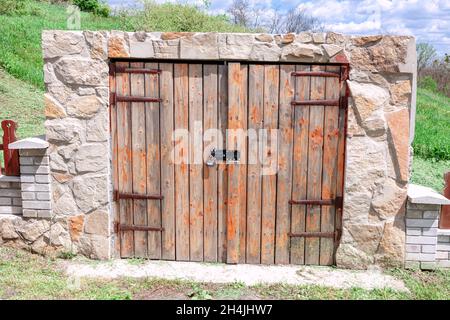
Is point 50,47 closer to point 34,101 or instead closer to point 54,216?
point 54,216

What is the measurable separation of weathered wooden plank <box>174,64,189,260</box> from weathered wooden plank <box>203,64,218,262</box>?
17 cm

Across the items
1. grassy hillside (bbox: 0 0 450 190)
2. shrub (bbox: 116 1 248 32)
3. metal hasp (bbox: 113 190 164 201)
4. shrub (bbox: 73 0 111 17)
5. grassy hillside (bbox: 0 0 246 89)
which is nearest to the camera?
metal hasp (bbox: 113 190 164 201)

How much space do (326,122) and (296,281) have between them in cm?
141

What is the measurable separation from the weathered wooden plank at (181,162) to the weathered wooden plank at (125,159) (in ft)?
1.43

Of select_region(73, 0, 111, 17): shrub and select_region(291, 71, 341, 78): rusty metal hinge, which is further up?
select_region(73, 0, 111, 17): shrub

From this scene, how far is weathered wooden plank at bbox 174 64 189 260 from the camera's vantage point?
13.3 ft

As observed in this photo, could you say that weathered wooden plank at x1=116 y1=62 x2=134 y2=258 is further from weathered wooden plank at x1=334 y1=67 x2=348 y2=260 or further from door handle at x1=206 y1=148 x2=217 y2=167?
weathered wooden plank at x1=334 y1=67 x2=348 y2=260

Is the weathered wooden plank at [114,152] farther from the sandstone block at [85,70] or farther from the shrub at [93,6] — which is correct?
the shrub at [93,6]

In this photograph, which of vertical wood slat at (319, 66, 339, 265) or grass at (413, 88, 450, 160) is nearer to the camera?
vertical wood slat at (319, 66, 339, 265)

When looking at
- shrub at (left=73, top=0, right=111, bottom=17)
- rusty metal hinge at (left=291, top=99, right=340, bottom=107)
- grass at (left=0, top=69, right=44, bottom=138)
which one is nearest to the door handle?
rusty metal hinge at (left=291, top=99, right=340, bottom=107)

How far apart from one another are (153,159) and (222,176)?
2.14 feet

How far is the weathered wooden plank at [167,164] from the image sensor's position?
13.3 ft

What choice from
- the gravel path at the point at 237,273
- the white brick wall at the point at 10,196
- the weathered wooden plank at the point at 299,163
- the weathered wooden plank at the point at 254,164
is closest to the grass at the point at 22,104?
the white brick wall at the point at 10,196

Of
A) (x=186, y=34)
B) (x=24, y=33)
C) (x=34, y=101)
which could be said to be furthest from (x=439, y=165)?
(x=24, y=33)
